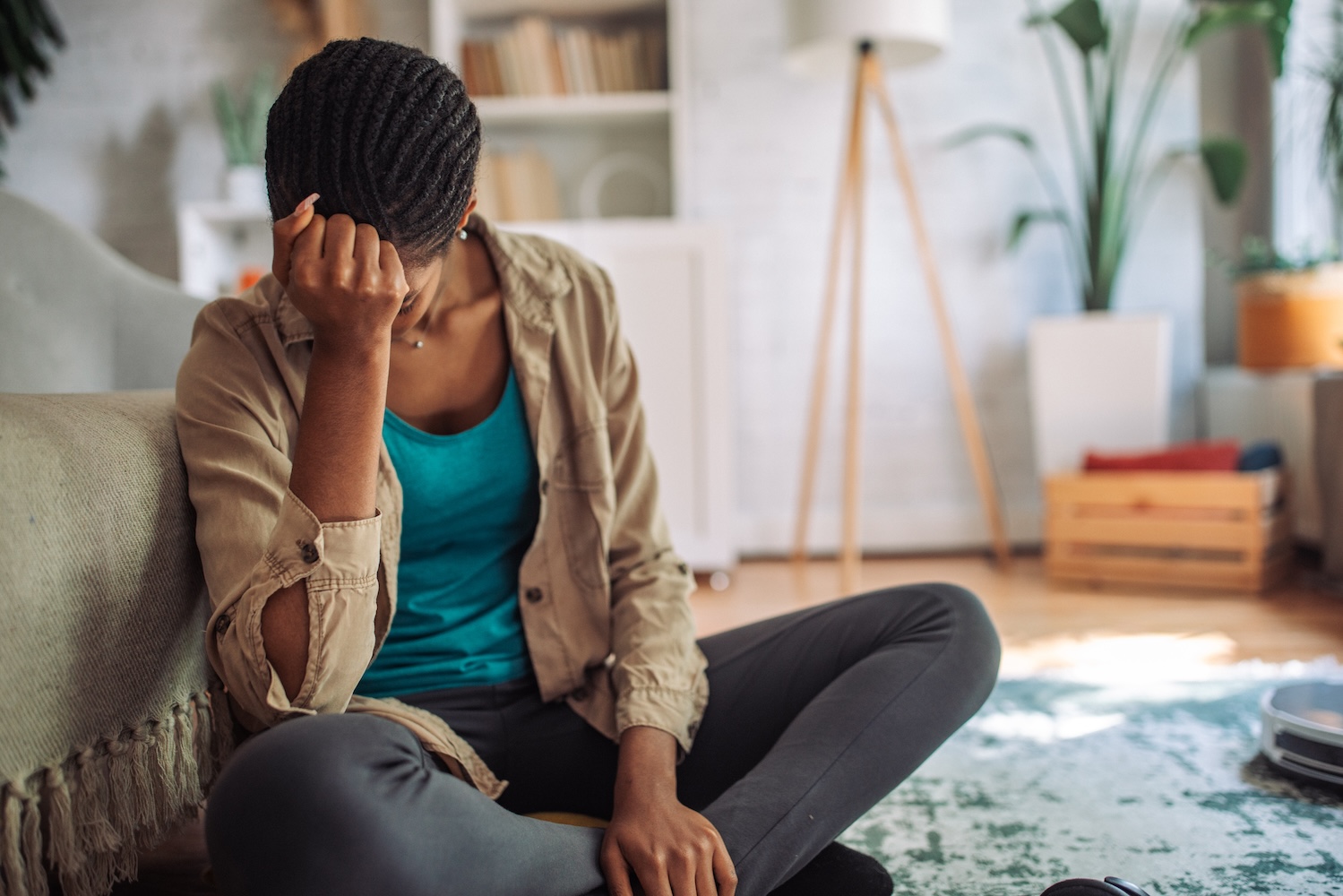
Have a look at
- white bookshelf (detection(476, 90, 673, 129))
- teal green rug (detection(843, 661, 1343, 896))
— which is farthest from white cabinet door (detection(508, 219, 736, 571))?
teal green rug (detection(843, 661, 1343, 896))

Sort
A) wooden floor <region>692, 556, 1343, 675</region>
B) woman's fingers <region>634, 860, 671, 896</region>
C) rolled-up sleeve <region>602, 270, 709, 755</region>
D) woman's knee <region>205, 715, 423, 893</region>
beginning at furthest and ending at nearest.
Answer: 1. wooden floor <region>692, 556, 1343, 675</region>
2. rolled-up sleeve <region>602, 270, 709, 755</region>
3. woman's fingers <region>634, 860, 671, 896</region>
4. woman's knee <region>205, 715, 423, 893</region>

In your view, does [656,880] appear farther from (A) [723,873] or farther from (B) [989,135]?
(B) [989,135]

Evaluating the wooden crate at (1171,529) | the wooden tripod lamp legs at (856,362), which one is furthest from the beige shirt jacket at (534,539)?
the wooden crate at (1171,529)

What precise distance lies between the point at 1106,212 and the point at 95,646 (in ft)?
8.82

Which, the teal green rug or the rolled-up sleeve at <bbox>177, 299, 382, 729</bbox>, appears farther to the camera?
the teal green rug

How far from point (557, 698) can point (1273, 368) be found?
2269 mm

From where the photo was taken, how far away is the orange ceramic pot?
8.04 ft

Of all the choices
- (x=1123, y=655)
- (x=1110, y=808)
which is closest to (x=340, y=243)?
(x=1110, y=808)

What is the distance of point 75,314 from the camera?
1349 mm

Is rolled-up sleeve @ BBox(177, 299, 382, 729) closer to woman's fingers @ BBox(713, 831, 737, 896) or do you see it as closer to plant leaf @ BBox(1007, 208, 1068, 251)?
woman's fingers @ BBox(713, 831, 737, 896)

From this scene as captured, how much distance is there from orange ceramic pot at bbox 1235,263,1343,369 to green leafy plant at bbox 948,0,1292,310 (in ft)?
1.09

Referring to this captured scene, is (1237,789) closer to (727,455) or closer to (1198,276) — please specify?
(727,455)

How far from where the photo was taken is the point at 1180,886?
1039 mm

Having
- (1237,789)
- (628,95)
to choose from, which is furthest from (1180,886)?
(628,95)
